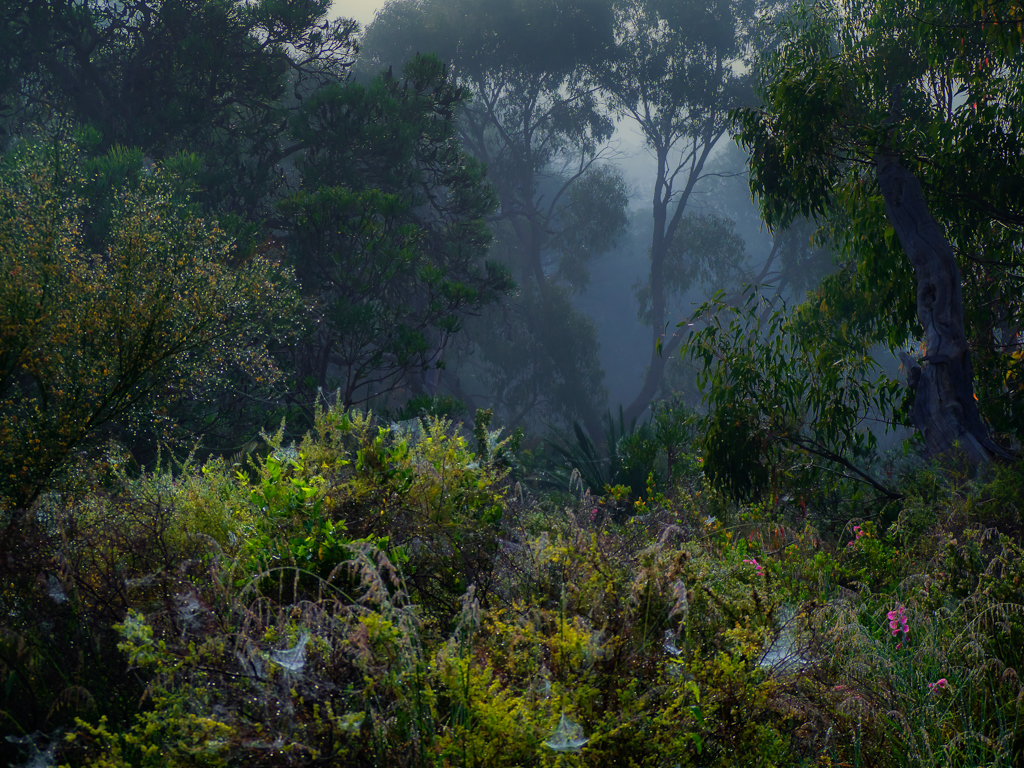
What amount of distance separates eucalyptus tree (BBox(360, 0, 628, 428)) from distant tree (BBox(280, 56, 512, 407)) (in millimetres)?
7820

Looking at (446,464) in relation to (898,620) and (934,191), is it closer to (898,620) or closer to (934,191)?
(898,620)

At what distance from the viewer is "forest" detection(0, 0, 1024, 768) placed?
205 cm

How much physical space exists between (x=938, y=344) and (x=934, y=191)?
4.90 feet

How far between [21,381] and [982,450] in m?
7.98

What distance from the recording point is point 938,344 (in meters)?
5.68

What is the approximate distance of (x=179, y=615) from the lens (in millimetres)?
2203

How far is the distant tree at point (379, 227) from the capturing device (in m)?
10.6

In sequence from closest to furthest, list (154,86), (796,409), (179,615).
Answer: (179,615) < (796,409) < (154,86)

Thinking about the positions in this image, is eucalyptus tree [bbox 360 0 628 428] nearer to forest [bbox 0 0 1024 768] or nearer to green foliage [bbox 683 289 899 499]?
forest [bbox 0 0 1024 768]

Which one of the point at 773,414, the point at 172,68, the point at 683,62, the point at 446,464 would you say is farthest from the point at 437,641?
the point at 683,62

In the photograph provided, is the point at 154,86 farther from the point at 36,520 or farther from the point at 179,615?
the point at 179,615

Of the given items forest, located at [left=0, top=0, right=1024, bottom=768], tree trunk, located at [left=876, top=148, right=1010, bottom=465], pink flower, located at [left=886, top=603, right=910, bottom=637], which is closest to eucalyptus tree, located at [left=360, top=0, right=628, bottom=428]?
forest, located at [left=0, top=0, right=1024, bottom=768]

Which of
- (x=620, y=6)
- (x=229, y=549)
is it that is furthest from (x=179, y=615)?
(x=620, y=6)

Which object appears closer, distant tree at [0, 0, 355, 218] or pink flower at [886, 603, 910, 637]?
pink flower at [886, 603, 910, 637]
